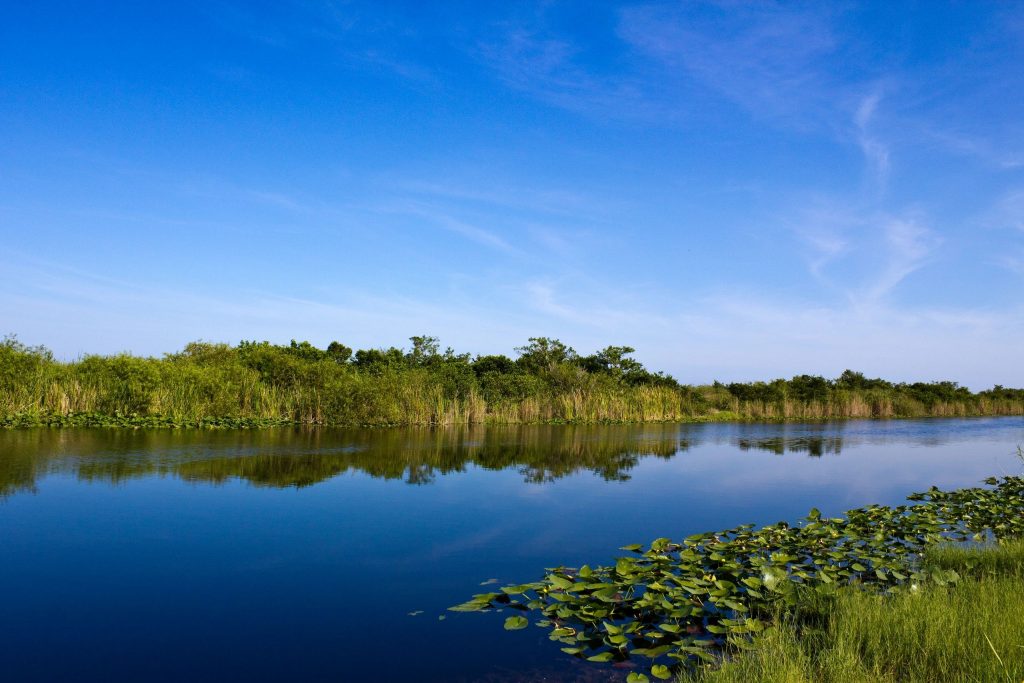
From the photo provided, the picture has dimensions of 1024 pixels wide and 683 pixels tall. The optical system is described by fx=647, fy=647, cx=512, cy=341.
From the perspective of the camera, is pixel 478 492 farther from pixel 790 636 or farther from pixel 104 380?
pixel 104 380

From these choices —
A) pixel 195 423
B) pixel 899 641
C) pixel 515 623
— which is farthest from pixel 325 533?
pixel 195 423

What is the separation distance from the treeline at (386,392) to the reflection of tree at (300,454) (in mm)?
3141

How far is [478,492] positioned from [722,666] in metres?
7.96

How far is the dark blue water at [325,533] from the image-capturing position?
454 cm

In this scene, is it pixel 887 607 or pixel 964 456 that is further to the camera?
pixel 964 456

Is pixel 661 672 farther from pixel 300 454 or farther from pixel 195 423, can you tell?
pixel 195 423

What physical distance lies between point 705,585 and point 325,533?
475 cm

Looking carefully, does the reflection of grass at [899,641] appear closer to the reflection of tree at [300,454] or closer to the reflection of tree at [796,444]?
the reflection of tree at [300,454]

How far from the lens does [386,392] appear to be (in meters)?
26.5

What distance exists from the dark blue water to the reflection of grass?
3.55 feet

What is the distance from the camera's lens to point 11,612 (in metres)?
5.09

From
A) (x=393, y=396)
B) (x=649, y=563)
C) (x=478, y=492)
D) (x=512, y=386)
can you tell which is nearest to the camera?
(x=649, y=563)

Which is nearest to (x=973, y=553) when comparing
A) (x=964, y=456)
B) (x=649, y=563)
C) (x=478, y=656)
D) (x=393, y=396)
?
(x=649, y=563)

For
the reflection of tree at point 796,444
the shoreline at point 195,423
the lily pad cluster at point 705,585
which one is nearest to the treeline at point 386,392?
the shoreline at point 195,423
